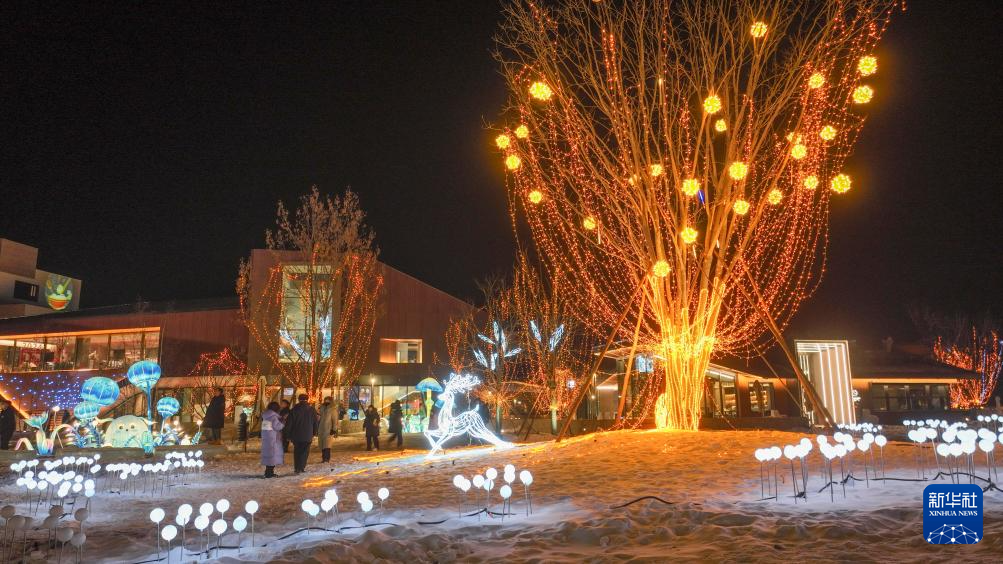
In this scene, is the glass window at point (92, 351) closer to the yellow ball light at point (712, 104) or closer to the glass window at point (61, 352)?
the glass window at point (61, 352)

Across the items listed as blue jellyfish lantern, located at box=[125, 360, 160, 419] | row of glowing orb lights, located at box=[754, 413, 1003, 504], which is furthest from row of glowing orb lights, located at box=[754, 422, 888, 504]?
blue jellyfish lantern, located at box=[125, 360, 160, 419]

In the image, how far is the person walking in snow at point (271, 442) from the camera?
12125 millimetres

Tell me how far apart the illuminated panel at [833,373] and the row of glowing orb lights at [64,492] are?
63.1 ft

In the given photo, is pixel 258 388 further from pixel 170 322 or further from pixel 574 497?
pixel 574 497

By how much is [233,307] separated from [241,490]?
88.6ft

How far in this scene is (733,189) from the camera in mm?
12914

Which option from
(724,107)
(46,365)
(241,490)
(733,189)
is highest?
(724,107)

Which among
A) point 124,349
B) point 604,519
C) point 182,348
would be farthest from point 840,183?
point 124,349

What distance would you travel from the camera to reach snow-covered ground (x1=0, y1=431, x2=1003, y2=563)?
201 inches

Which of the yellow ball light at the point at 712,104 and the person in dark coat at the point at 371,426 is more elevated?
the yellow ball light at the point at 712,104

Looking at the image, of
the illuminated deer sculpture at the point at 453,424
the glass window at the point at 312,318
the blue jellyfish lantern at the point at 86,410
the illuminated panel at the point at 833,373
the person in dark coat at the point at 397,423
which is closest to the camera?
the illuminated deer sculpture at the point at 453,424

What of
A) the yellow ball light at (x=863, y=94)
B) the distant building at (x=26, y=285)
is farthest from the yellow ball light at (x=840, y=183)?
the distant building at (x=26, y=285)

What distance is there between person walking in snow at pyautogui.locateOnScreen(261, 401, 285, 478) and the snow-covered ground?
5.00 ft

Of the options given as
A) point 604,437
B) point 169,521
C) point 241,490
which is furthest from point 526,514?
point 604,437
